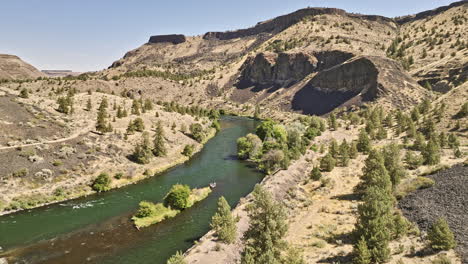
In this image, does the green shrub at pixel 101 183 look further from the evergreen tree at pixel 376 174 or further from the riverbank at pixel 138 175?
the evergreen tree at pixel 376 174

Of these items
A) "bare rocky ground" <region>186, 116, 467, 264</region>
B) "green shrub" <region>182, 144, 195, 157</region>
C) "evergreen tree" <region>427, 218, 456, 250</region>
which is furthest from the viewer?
"green shrub" <region>182, 144, 195, 157</region>

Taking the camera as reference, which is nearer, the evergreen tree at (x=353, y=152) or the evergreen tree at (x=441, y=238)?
the evergreen tree at (x=441, y=238)

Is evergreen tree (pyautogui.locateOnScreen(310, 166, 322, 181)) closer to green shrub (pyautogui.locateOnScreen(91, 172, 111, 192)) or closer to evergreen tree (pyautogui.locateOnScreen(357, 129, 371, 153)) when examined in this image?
evergreen tree (pyautogui.locateOnScreen(357, 129, 371, 153))

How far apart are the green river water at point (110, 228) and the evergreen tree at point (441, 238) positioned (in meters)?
28.5

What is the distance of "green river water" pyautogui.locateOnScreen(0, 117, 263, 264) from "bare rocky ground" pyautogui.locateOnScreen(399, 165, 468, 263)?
28.8 meters

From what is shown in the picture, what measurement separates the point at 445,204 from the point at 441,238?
1157 cm

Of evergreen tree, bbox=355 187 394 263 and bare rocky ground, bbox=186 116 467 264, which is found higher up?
evergreen tree, bbox=355 187 394 263

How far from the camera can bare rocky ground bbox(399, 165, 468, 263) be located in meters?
32.7

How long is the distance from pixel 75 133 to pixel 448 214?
8030 cm

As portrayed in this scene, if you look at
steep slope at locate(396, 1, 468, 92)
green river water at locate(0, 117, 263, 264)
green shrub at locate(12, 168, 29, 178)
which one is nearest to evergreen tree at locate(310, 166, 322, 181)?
green river water at locate(0, 117, 263, 264)

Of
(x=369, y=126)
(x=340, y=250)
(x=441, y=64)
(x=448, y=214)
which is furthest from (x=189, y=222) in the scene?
(x=441, y=64)

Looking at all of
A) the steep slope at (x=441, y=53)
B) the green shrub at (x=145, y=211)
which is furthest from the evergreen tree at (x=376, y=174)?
the steep slope at (x=441, y=53)

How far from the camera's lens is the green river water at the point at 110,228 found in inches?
1423

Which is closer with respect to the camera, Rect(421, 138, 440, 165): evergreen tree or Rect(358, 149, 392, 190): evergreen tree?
Rect(358, 149, 392, 190): evergreen tree
